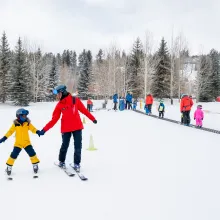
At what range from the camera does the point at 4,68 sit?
42219mm

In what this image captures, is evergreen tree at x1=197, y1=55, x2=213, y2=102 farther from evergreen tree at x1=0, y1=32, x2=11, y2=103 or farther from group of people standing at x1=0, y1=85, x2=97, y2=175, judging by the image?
group of people standing at x1=0, y1=85, x2=97, y2=175

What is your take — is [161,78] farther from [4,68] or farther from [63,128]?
[63,128]

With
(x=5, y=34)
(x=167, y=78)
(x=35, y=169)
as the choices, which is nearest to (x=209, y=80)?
(x=167, y=78)

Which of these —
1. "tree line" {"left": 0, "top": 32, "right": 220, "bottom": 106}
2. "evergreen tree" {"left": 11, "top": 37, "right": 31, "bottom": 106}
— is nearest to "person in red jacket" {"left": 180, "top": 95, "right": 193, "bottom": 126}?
"tree line" {"left": 0, "top": 32, "right": 220, "bottom": 106}

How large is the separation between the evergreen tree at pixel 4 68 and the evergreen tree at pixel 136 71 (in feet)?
66.5

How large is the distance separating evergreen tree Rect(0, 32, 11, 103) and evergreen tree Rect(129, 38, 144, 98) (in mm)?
A: 20261

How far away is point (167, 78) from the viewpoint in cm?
4228

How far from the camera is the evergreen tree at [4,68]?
40812mm

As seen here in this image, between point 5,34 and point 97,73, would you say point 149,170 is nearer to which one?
point 5,34

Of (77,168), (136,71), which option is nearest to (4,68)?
(136,71)

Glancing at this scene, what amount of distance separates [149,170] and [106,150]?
2383 millimetres

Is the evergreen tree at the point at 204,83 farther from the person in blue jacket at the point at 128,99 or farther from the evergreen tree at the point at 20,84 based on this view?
the evergreen tree at the point at 20,84

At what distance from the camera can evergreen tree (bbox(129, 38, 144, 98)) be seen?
44.1 meters

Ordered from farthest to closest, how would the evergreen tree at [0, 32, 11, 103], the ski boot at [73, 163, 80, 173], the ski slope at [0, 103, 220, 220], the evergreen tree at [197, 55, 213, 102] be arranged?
the evergreen tree at [197, 55, 213, 102] < the evergreen tree at [0, 32, 11, 103] < the ski boot at [73, 163, 80, 173] < the ski slope at [0, 103, 220, 220]
